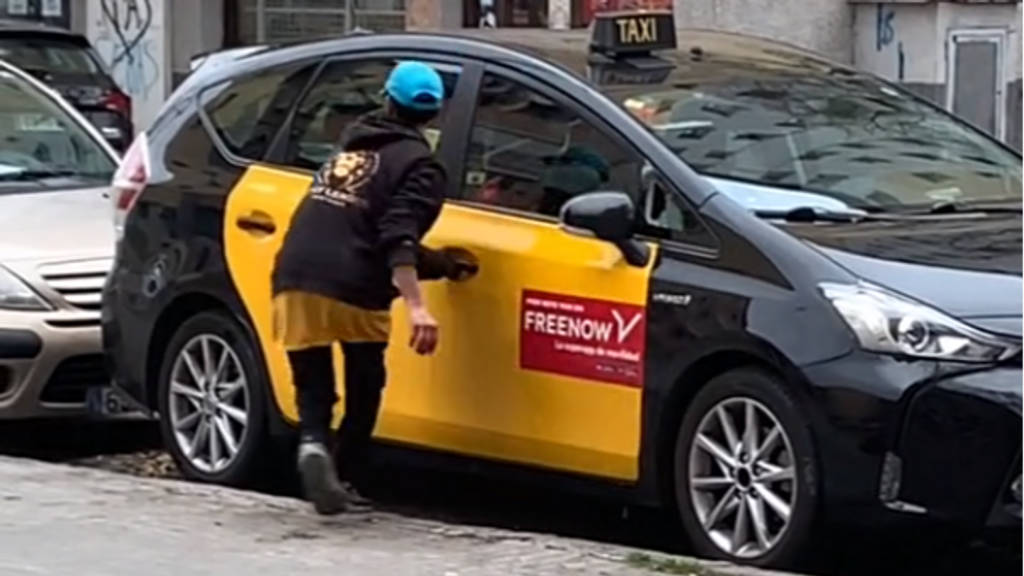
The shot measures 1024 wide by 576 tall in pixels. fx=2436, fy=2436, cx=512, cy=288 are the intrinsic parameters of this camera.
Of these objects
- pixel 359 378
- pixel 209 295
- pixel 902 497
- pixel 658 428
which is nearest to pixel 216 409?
pixel 209 295

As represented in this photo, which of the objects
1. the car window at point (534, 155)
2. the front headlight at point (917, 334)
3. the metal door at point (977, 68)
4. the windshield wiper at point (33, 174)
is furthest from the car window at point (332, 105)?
the metal door at point (977, 68)

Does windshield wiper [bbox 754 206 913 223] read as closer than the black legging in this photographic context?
Yes

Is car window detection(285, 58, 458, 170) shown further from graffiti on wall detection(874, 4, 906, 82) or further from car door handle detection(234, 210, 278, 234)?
graffiti on wall detection(874, 4, 906, 82)

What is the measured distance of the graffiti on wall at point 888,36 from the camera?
16.5m

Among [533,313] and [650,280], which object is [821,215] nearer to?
[650,280]

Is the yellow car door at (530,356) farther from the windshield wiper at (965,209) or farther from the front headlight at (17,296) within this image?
the front headlight at (17,296)

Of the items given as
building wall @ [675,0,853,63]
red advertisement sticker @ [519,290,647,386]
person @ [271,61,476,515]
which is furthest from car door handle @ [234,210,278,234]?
building wall @ [675,0,853,63]

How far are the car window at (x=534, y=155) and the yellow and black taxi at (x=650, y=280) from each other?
1 cm

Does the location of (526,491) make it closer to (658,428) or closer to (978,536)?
(658,428)

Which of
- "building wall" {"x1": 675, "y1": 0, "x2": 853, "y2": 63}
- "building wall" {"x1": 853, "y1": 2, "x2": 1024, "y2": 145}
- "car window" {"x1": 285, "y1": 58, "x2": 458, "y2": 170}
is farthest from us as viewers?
"building wall" {"x1": 675, "y1": 0, "x2": 853, "y2": 63}

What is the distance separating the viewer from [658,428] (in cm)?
735

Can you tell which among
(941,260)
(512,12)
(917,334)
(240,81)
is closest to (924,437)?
(917,334)

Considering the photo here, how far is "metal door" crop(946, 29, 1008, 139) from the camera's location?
16078mm

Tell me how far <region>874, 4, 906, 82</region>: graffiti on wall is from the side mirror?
936cm
